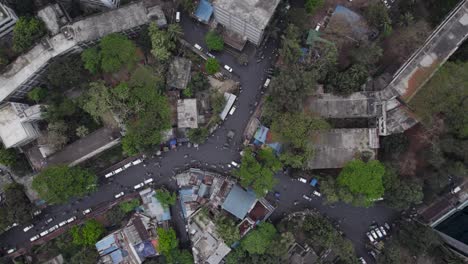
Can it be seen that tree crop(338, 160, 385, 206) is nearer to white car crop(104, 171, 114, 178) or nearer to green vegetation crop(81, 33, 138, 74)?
green vegetation crop(81, 33, 138, 74)

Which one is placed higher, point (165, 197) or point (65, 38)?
point (65, 38)

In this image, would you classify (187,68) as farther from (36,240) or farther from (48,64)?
(36,240)

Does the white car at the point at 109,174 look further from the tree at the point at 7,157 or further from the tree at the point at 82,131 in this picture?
the tree at the point at 7,157

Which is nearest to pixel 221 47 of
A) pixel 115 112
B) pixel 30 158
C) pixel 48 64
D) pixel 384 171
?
pixel 115 112

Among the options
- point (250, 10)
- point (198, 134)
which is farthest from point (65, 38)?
point (250, 10)

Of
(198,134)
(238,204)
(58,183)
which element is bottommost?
(238,204)

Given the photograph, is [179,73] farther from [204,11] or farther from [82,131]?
[82,131]
